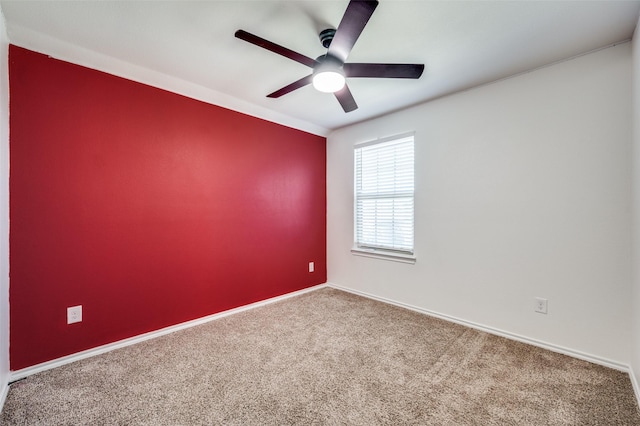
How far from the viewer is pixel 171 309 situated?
2.54 m

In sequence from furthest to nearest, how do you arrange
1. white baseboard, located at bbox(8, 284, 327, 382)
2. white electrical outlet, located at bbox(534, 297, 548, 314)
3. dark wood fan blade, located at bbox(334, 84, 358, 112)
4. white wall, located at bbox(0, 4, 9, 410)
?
white electrical outlet, located at bbox(534, 297, 548, 314)
dark wood fan blade, located at bbox(334, 84, 358, 112)
white baseboard, located at bbox(8, 284, 327, 382)
white wall, located at bbox(0, 4, 9, 410)

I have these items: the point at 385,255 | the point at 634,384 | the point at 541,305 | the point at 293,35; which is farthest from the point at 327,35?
the point at 634,384

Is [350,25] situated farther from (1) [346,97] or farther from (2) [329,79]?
(1) [346,97]

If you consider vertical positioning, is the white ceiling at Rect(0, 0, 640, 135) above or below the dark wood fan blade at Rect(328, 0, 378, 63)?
above

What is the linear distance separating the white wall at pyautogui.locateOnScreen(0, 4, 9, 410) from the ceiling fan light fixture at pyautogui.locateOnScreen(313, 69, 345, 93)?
6.35 feet

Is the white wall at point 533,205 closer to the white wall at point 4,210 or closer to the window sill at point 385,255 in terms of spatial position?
the window sill at point 385,255

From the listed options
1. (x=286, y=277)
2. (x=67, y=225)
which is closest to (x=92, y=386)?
(x=67, y=225)

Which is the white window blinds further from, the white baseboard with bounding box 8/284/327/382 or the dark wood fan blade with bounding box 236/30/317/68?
the dark wood fan blade with bounding box 236/30/317/68

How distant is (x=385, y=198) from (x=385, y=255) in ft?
2.29

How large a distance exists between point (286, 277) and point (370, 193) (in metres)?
1.54

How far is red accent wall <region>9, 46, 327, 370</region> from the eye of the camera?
1905 millimetres

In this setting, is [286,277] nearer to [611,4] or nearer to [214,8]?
[214,8]

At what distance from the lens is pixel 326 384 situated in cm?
176

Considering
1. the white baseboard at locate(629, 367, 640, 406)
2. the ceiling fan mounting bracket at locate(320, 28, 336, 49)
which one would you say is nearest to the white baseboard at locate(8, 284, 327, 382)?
the ceiling fan mounting bracket at locate(320, 28, 336, 49)
